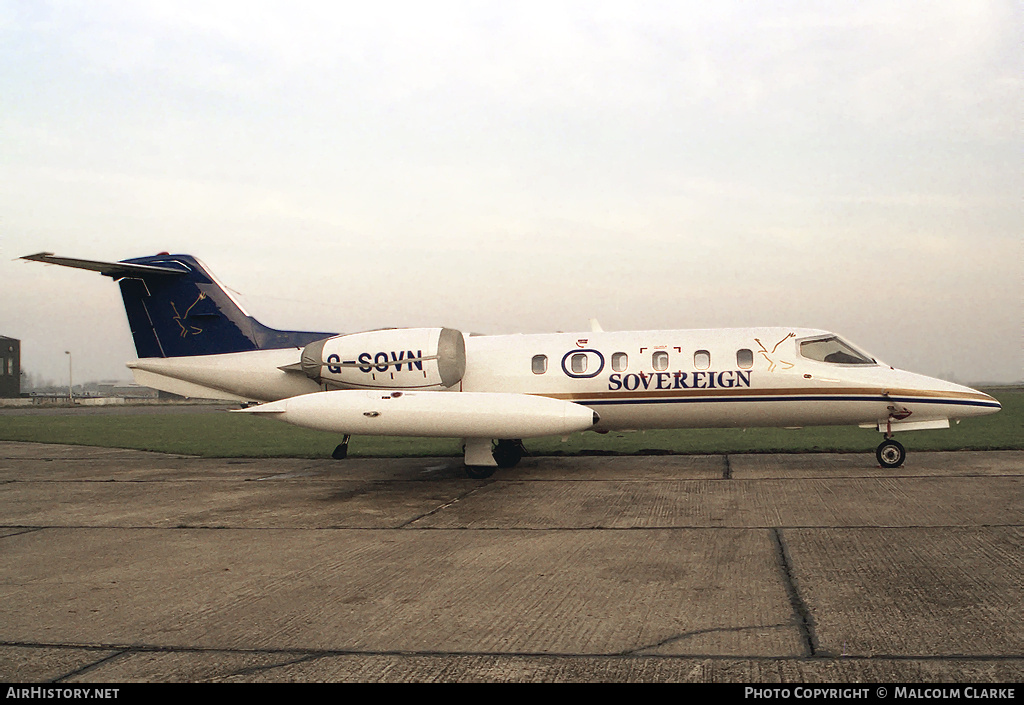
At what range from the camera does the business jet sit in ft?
42.6

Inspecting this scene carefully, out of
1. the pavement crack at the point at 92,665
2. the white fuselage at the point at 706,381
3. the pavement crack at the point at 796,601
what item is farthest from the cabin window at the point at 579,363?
the pavement crack at the point at 92,665

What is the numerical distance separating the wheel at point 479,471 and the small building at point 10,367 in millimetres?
89019

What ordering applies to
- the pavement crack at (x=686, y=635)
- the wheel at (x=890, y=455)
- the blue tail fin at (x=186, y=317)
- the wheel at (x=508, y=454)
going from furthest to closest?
the wheel at (x=508, y=454) < the blue tail fin at (x=186, y=317) < the wheel at (x=890, y=455) < the pavement crack at (x=686, y=635)

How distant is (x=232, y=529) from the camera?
1004 centimetres

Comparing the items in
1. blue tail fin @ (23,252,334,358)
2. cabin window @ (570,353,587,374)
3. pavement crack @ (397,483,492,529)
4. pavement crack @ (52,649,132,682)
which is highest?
blue tail fin @ (23,252,334,358)

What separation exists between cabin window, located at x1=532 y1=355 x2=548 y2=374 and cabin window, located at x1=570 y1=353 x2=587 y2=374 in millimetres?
548

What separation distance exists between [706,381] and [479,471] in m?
4.80

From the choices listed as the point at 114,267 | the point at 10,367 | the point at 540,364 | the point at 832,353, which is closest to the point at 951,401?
the point at 832,353

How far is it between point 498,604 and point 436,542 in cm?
267

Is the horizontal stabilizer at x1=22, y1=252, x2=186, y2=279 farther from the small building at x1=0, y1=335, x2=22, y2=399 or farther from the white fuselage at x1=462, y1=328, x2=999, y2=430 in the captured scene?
the small building at x1=0, y1=335, x2=22, y2=399

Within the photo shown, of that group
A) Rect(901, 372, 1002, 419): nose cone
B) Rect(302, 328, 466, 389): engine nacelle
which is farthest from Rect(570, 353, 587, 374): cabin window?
Rect(901, 372, 1002, 419): nose cone

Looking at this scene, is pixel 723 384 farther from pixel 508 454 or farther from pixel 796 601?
pixel 796 601

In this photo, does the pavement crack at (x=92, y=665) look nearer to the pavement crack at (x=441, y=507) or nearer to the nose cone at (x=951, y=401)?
the pavement crack at (x=441, y=507)

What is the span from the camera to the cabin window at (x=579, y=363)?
15.1m
